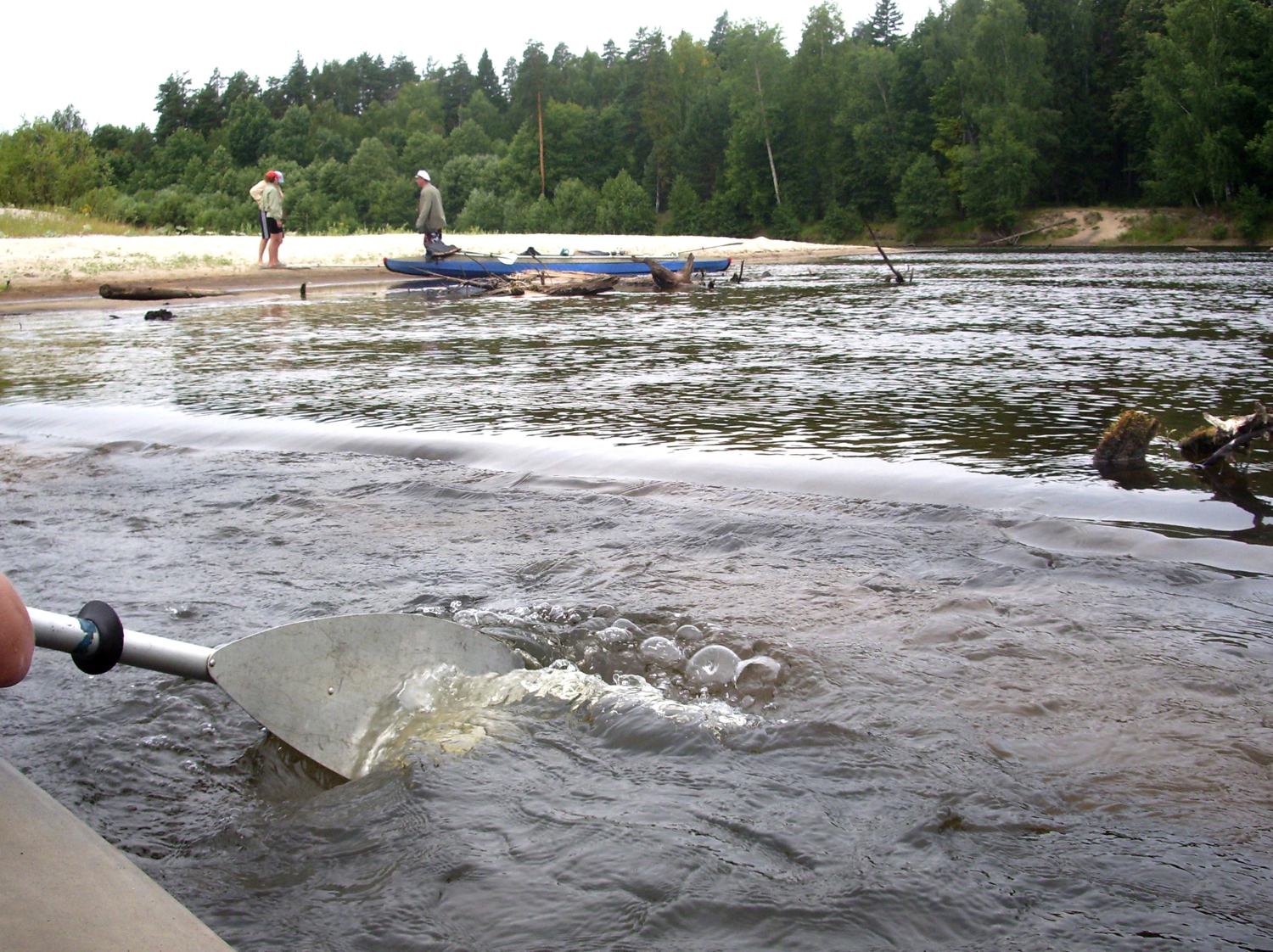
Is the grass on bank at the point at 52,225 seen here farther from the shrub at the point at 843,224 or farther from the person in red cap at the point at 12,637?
the shrub at the point at 843,224

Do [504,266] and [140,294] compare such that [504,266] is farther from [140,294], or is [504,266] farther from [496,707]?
[496,707]

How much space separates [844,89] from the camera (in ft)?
226

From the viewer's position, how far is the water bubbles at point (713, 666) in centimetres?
306

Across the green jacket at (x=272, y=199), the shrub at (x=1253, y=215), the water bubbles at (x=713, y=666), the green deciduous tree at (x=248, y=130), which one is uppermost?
the green deciduous tree at (x=248, y=130)

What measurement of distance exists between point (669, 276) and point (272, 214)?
29.0 ft

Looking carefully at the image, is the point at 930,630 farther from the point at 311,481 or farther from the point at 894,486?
the point at 311,481

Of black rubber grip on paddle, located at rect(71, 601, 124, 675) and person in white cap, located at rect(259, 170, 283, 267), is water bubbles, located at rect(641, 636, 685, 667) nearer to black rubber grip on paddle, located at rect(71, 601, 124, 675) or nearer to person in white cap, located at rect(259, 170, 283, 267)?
black rubber grip on paddle, located at rect(71, 601, 124, 675)

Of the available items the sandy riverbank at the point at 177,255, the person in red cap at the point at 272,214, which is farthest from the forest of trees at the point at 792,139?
the person in red cap at the point at 272,214

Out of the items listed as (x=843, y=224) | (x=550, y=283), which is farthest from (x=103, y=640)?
(x=843, y=224)

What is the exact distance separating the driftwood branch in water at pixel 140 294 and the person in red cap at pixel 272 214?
11.4ft

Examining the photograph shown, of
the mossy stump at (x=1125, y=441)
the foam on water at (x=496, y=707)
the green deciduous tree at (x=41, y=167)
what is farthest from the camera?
the green deciduous tree at (x=41, y=167)

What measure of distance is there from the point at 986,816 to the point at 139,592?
3042mm

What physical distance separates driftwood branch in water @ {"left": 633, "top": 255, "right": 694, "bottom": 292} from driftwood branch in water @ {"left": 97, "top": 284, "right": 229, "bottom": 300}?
28.5ft

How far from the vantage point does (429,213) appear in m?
22.8
